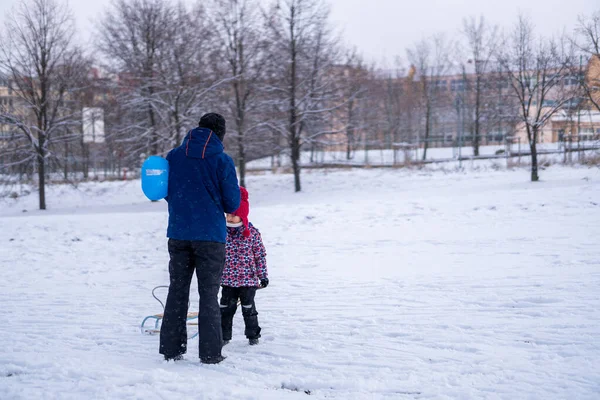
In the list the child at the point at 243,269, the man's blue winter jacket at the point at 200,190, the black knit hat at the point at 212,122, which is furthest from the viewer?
the child at the point at 243,269

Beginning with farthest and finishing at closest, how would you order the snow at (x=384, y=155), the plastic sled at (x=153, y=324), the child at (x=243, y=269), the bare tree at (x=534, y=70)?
1. the snow at (x=384, y=155)
2. the bare tree at (x=534, y=70)
3. the plastic sled at (x=153, y=324)
4. the child at (x=243, y=269)

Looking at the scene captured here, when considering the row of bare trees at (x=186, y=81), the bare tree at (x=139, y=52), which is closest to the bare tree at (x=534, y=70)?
the row of bare trees at (x=186, y=81)

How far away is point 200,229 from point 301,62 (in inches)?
854

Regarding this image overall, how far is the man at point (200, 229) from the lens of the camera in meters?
4.22

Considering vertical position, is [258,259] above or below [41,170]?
below

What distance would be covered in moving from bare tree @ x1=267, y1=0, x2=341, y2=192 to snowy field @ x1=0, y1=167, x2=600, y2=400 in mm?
11437

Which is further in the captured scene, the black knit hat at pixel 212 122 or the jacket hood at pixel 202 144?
the black knit hat at pixel 212 122

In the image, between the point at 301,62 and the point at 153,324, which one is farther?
the point at 301,62

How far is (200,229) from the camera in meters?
4.19

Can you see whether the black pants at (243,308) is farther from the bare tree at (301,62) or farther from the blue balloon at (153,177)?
the bare tree at (301,62)

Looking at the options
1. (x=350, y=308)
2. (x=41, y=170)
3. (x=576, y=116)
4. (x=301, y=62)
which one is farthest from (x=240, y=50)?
(x=350, y=308)

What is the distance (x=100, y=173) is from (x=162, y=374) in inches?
1566

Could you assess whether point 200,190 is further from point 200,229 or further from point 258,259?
point 258,259

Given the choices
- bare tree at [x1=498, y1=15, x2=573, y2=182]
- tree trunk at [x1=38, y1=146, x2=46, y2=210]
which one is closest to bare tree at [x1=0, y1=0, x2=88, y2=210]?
tree trunk at [x1=38, y1=146, x2=46, y2=210]
